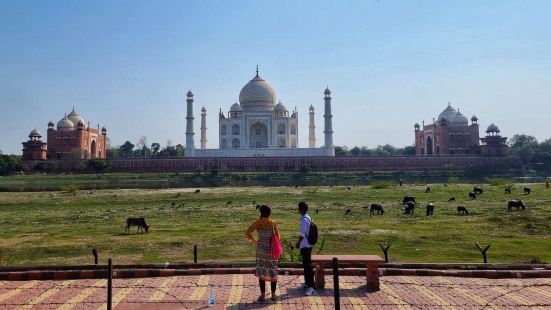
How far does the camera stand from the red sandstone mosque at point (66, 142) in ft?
179

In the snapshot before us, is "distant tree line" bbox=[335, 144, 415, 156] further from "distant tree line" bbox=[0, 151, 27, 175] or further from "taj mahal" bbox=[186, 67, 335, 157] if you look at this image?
"distant tree line" bbox=[0, 151, 27, 175]

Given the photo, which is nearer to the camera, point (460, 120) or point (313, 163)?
point (313, 163)

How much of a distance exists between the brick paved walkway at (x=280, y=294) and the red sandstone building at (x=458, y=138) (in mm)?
52570

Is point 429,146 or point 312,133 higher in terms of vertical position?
point 312,133

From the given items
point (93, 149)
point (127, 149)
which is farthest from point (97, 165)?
point (127, 149)

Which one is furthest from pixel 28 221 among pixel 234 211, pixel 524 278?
pixel 524 278

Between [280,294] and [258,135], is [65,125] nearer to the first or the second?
[258,135]

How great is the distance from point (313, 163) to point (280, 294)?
4637cm

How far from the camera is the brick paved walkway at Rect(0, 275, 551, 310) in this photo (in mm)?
Answer: 5809

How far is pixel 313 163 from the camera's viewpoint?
172ft

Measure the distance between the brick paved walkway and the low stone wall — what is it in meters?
44.3

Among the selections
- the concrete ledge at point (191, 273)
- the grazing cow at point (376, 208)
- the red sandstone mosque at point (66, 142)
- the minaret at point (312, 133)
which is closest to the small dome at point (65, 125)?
the red sandstone mosque at point (66, 142)

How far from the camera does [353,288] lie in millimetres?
6586

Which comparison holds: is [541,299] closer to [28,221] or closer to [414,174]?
[28,221]
